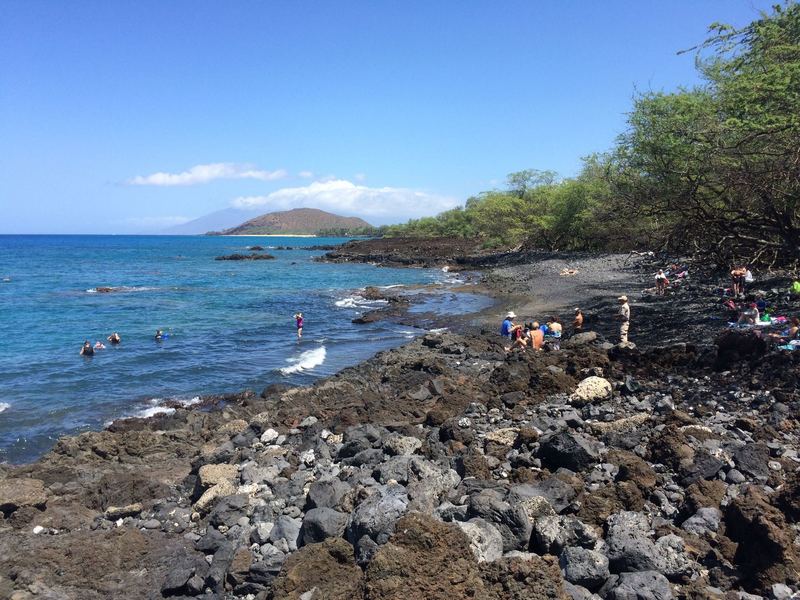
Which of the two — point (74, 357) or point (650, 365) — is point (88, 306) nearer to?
point (74, 357)

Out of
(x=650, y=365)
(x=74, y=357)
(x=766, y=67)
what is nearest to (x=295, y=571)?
(x=650, y=365)

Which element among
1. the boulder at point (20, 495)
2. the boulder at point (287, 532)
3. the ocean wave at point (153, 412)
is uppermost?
the boulder at point (287, 532)

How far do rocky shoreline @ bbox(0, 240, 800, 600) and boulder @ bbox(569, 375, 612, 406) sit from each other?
0.10ft

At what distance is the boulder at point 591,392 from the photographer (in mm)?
10797

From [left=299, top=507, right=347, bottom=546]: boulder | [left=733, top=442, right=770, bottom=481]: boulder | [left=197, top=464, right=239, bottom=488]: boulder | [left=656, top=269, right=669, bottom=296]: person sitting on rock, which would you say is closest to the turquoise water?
[left=197, top=464, right=239, bottom=488]: boulder

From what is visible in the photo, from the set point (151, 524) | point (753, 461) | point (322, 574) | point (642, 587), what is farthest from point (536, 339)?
point (322, 574)

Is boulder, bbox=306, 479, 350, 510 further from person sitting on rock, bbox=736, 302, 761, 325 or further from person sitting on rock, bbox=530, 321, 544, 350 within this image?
person sitting on rock, bbox=736, 302, 761, 325

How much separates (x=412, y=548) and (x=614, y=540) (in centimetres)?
206

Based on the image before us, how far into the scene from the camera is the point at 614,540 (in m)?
5.27

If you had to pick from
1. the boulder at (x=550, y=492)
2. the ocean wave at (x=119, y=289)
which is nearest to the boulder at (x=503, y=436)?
the boulder at (x=550, y=492)

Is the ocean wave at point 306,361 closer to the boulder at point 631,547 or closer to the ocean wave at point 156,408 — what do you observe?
the ocean wave at point 156,408

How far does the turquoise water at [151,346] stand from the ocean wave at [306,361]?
45 millimetres

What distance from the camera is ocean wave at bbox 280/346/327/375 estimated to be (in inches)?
Answer: 775

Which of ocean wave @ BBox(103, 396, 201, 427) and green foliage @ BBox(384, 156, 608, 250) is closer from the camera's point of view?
ocean wave @ BBox(103, 396, 201, 427)
